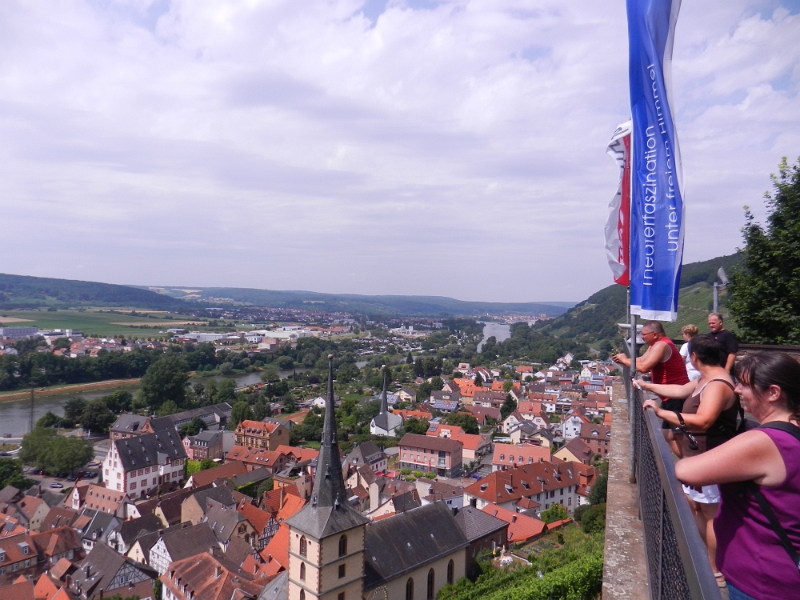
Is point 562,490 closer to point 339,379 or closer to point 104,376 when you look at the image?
point 339,379

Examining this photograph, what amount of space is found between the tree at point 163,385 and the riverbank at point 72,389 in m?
18.1

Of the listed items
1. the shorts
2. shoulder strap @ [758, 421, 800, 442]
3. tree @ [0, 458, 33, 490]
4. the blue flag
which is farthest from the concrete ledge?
tree @ [0, 458, 33, 490]

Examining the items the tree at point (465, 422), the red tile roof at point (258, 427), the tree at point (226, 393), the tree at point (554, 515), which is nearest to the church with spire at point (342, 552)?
the tree at point (554, 515)

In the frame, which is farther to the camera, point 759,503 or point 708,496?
point 708,496

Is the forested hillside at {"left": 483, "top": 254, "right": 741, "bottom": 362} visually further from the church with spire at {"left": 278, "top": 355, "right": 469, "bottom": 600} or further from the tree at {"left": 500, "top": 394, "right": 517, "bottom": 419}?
the church with spire at {"left": 278, "top": 355, "right": 469, "bottom": 600}

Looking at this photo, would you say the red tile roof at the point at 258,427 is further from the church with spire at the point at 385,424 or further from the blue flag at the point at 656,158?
the blue flag at the point at 656,158

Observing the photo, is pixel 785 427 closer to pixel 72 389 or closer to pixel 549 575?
pixel 549 575

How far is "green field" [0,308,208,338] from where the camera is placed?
144m

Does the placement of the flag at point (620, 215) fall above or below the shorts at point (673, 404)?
above

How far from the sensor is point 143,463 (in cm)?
3797

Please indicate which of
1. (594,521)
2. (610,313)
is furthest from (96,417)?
(610,313)

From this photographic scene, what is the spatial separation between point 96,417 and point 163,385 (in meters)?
10.2

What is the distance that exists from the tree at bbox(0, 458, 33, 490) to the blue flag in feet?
144

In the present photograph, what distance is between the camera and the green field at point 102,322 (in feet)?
474
